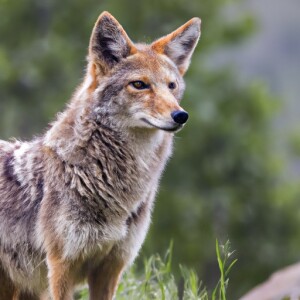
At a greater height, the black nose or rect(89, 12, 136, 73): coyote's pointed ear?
rect(89, 12, 136, 73): coyote's pointed ear

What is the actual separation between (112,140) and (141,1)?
95.4 ft

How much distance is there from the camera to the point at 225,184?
35781mm

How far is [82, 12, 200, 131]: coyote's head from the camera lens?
8055 millimetres

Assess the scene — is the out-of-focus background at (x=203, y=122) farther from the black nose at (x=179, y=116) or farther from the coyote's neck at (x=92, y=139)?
the black nose at (x=179, y=116)

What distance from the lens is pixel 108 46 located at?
845 centimetres

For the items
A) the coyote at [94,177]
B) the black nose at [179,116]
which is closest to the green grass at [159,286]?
the coyote at [94,177]

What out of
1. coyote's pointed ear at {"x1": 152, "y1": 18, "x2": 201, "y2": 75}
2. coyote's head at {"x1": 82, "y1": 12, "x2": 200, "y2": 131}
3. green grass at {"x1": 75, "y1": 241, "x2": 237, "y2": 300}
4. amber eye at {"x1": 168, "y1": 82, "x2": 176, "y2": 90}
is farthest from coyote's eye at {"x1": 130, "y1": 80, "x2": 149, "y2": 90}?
green grass at {"x1": 75, "y1": 241, "x2": 237, "y2": 300}

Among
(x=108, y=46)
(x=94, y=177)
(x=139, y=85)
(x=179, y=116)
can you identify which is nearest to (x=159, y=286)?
(x=94, y=177)

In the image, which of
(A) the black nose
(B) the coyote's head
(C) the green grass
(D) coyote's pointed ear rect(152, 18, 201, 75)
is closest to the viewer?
(A) the black nose

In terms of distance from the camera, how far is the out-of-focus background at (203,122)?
33.7m

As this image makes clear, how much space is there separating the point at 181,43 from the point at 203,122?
25.7 m

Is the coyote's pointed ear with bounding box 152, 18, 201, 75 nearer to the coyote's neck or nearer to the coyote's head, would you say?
the coyote's head

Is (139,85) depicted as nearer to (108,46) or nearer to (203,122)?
(108,46)

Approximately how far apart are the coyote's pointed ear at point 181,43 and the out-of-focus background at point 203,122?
77.3 ft
